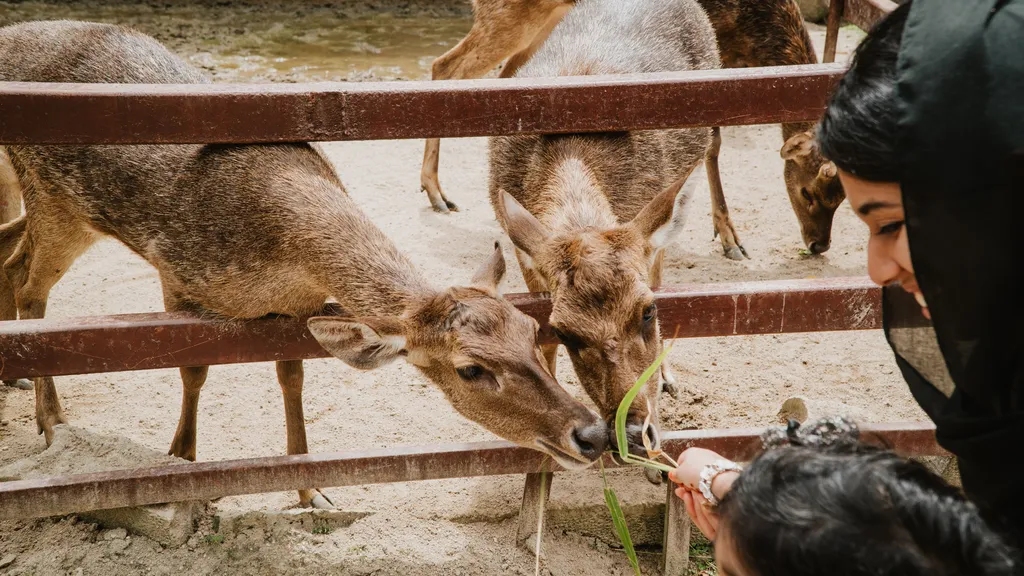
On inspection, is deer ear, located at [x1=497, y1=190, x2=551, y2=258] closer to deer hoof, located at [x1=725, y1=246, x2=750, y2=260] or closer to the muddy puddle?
deer hoof, located at [x1=725, y1=246, x2=750, y2=260]

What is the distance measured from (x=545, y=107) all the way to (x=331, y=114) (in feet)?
2.66

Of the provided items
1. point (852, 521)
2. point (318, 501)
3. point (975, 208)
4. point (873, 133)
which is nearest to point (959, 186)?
point (975, 208)

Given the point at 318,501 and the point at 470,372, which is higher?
the point at 470,372

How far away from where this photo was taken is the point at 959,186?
1812 millimetres

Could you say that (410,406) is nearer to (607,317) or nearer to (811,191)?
(607,317)

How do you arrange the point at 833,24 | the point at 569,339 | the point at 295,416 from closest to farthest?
the point at 569,339 → the point at 295,416 → the point at 833,24

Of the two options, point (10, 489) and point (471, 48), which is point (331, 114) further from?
point (471, 48)

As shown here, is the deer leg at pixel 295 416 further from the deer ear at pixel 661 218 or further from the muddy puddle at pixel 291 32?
the muddy puddle at pixel 291 32

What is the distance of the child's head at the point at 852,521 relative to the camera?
64.5 inches

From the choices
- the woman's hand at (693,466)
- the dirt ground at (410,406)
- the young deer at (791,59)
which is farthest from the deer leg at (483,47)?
the woman's hand at (693,466)

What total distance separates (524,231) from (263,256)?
1.19 metres

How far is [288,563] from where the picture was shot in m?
4.16

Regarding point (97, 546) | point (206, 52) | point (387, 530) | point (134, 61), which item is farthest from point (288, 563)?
point (206, 52)

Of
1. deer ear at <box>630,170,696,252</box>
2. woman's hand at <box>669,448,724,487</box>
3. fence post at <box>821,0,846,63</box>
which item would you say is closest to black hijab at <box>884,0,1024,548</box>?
woman's hand at <box>669,448,724,487</box>
